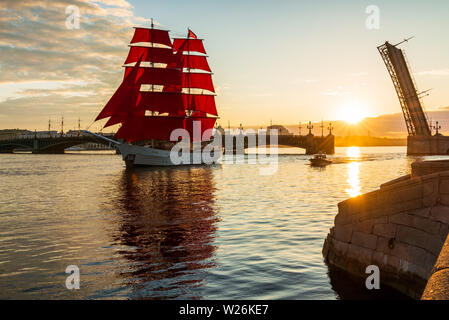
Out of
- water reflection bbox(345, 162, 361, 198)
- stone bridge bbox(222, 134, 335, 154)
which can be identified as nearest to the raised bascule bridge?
water reflection bbox(345, 162, 361, 198)

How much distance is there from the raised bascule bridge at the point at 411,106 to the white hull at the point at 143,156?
41616mm

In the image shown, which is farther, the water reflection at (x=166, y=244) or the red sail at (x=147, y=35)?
the red sail at (x=147, y=35)

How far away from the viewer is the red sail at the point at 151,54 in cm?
8331

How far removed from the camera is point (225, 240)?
49.9 ft

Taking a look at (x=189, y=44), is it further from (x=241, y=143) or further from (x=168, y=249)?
(x=168, y=249)

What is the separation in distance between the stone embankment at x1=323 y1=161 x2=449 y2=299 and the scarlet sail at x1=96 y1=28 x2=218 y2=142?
61812mm

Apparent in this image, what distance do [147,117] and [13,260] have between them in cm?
6546

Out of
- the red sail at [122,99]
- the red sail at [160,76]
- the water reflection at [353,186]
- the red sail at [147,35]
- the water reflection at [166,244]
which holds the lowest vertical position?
the water reflection at [353,186]

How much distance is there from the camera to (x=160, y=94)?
79.6 meters

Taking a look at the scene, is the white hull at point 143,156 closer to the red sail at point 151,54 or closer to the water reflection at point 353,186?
the red sail at point 151,54

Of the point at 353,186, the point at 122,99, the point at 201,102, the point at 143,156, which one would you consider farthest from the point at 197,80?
the point at 353,186

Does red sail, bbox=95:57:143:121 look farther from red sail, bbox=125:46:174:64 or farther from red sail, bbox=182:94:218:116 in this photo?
red sail, bbox=182:94:218:116

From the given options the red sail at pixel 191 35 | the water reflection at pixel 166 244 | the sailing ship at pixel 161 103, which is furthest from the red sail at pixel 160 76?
the water reflection at pixel 166 244

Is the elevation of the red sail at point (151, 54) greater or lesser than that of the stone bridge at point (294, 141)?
greater
